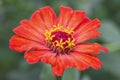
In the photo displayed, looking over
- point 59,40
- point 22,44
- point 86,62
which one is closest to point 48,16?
point 59,40

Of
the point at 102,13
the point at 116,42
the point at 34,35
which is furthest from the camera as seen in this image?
the point at 102,13

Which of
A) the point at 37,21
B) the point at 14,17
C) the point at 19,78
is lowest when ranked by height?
the point at 19,78

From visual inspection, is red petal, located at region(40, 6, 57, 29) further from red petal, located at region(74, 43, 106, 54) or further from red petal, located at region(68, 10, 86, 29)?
red petal, located at region(74, 43, 106, 54)

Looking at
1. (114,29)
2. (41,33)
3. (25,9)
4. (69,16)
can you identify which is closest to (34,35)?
(41,33)

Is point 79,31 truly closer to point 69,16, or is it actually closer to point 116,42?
point 69,16

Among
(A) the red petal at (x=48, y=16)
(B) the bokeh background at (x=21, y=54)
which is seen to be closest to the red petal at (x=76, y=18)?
(A) the red petal at (x=48, y=16)

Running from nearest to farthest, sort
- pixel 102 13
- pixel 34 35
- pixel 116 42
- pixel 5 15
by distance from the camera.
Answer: pixel 34 35, pixel 116 42, pixel 5 15, pixel 102 13

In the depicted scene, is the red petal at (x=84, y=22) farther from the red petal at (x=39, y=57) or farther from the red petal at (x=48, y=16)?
the red petal at (x=39, y=57)

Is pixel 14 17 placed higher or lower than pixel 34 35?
higher
